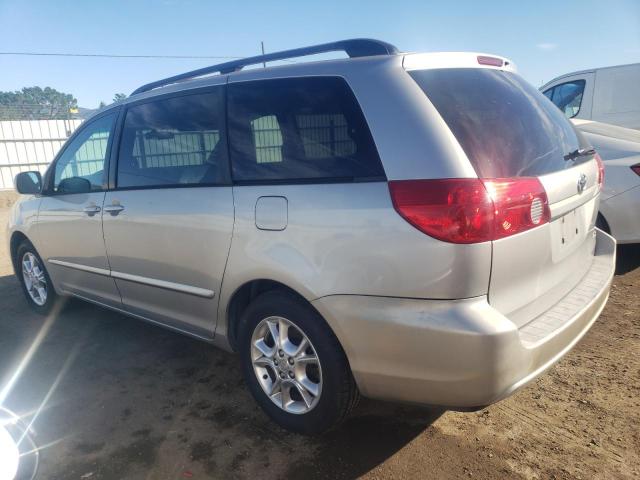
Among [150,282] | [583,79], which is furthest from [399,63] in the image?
[583,79]

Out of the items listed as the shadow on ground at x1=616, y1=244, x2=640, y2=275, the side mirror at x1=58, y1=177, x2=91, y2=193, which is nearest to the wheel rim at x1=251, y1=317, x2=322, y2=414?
the side mirror at x1=58, y1=177, x2=91, y2=193

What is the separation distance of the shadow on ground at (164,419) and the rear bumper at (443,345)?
1.61 ft

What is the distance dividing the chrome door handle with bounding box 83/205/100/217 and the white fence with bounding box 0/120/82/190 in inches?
575

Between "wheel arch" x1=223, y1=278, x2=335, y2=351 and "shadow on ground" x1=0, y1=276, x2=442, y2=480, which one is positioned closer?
"shadow on ground" x1=0, y1=276, x2=442, y2=480

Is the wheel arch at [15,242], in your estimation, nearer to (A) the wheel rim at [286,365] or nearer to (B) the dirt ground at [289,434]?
(B) the dirt ground at [289,434]

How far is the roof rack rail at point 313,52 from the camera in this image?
7.60ft

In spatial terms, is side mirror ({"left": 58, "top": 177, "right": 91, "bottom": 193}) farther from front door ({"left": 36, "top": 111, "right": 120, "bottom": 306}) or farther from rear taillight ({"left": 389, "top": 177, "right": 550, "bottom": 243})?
rear taillight ({"left": 389, "top": 177, "right": 550, "bottom": 243})

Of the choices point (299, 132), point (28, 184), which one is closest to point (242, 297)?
point (299, 132)

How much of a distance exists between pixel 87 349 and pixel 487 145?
333 cm

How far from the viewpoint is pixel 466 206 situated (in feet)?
6.02

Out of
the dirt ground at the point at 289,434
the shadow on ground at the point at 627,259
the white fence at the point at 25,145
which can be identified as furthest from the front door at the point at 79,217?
the white fence at the point at 25,145

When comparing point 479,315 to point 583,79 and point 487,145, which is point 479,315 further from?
point 583,79

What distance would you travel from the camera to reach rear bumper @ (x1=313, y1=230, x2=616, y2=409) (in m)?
1.84

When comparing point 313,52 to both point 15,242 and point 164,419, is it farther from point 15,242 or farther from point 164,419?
point 15,242
